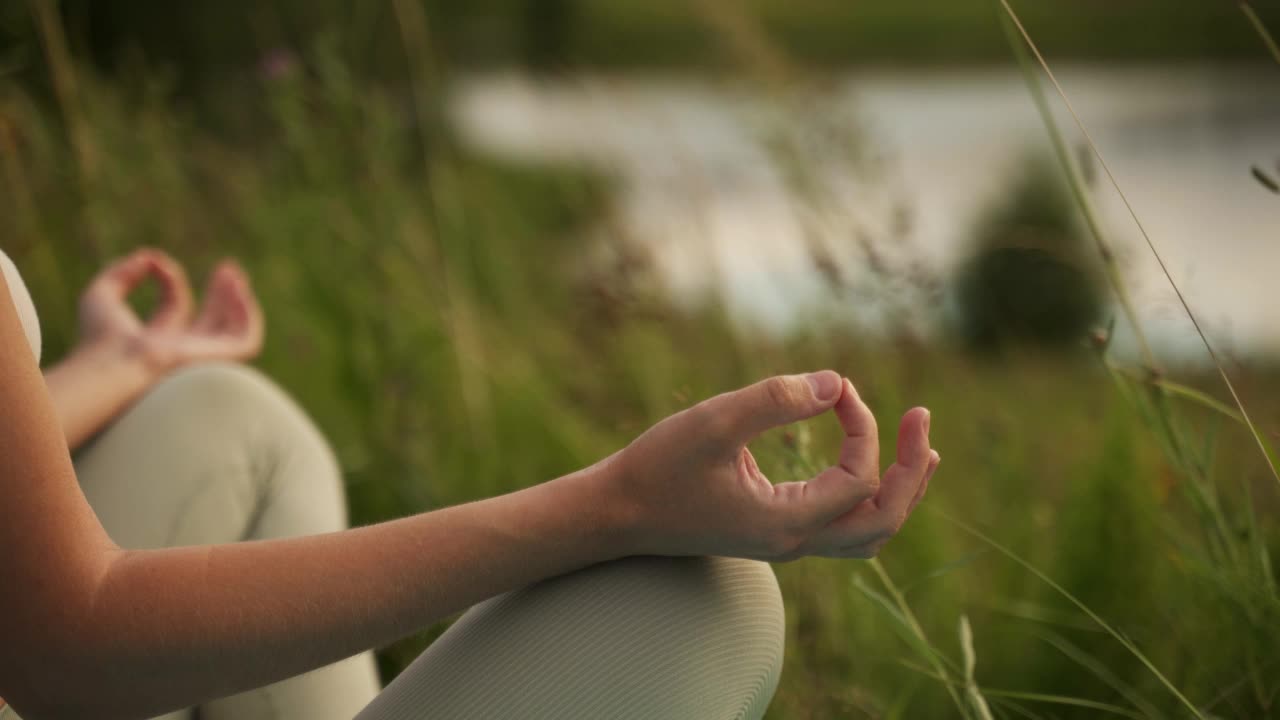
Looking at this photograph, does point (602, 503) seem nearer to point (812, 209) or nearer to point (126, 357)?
point (126, 357)

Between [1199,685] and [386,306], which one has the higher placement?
[386,306]

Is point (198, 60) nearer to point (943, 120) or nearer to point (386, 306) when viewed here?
point (386, 306)

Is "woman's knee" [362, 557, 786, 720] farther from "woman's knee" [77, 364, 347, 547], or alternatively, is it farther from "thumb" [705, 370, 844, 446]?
"woman's knee" [77, 364, 347, 547]

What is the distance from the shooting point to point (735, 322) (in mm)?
2160

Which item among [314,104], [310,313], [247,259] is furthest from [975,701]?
[247,259]

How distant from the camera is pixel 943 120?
10.7 meters

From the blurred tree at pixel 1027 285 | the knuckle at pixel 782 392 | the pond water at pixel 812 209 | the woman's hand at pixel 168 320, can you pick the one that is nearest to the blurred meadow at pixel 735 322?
the pond water at pixel 812 209

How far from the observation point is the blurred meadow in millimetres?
1266

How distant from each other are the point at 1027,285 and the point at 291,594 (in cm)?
455

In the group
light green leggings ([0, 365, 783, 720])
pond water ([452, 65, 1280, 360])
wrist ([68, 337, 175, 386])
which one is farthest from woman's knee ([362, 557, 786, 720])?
wrist ([68, 337, 175, 386])

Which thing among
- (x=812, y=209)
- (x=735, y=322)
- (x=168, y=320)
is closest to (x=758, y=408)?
(x=168, y=320)

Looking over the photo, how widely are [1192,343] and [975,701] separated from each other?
2.31 feet

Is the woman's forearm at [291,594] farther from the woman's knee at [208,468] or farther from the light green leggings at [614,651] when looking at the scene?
the woman's knee at [208,468]

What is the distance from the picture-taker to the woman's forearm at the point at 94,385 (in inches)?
47.6
